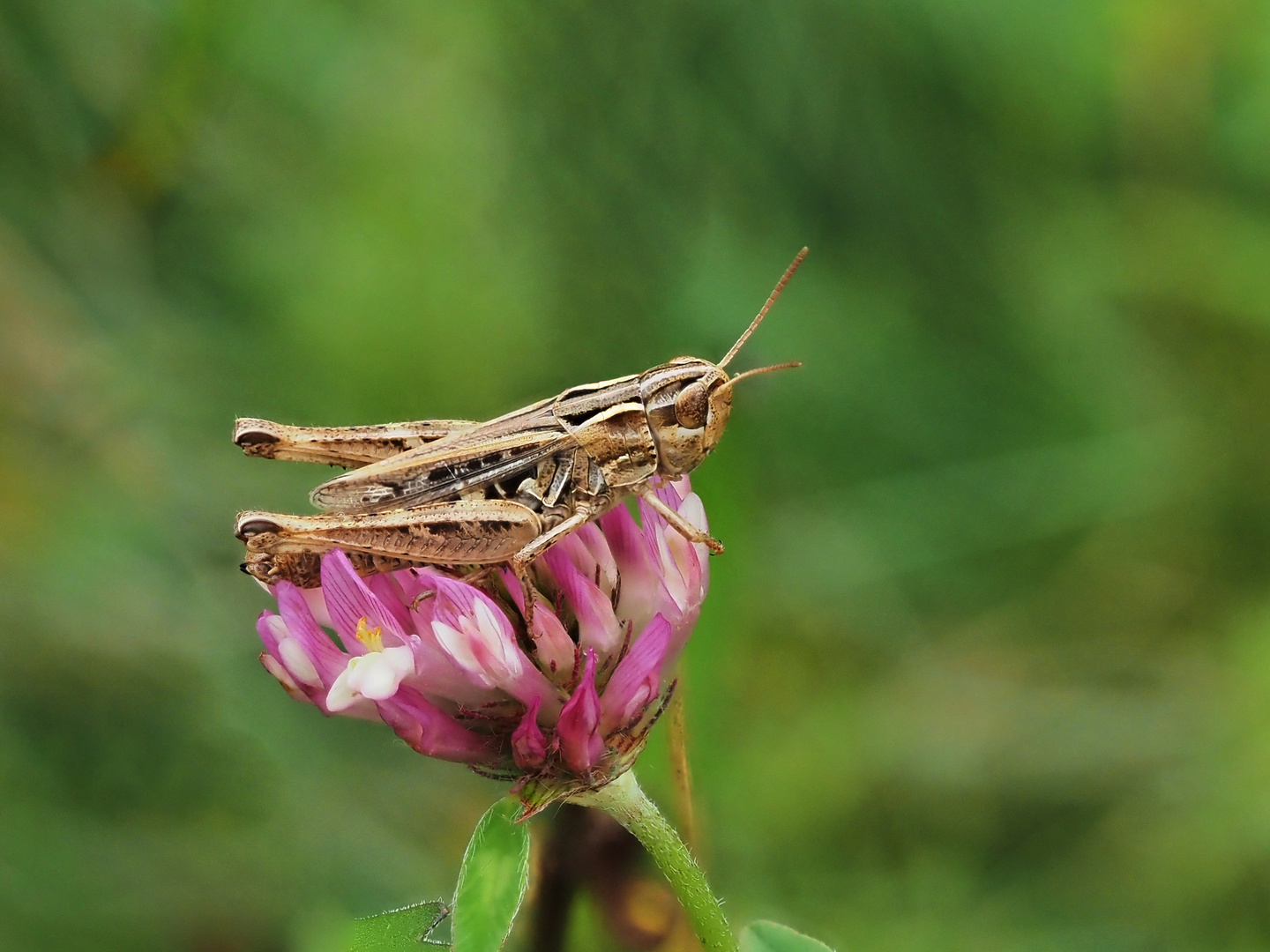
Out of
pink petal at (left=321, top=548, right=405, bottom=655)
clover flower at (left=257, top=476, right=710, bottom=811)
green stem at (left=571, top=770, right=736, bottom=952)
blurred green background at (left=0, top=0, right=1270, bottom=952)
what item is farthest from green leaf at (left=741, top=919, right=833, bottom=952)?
blurred green background at (left=0, top=0, right=1270, bottom=952)

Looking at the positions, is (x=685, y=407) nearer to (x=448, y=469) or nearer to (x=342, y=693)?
(x=448, y=469)

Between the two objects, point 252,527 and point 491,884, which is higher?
point 252,527

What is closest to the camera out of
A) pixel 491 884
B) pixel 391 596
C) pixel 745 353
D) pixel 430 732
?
pixel 491 884

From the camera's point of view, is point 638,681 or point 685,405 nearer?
point 638,681

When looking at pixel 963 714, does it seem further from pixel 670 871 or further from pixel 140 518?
pixel 140 518

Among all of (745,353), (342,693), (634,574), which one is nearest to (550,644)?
(634,574)

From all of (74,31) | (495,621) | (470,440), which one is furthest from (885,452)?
(74,31)

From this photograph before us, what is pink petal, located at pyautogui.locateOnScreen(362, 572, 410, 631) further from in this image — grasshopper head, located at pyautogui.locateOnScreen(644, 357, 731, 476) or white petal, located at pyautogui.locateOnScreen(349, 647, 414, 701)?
grasshopper head, located at pyautogui.locateOnScreen(644, 357, 731, 476)
